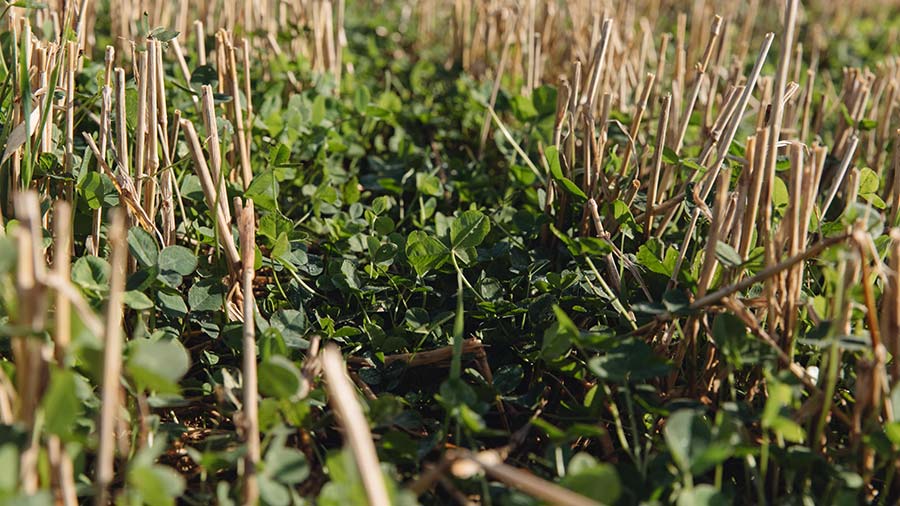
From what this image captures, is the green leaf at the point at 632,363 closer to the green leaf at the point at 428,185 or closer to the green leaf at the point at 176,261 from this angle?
the green leaf at the point at 176,261

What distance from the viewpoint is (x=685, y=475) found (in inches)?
39.5

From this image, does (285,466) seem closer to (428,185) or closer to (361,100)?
(428,185)

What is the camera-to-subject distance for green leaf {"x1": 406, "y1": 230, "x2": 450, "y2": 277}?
1471 millimetres

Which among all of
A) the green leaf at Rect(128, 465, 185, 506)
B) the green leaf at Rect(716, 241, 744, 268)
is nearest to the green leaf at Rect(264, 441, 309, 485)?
the green leaf at Rect(128, 465, 185, 506)

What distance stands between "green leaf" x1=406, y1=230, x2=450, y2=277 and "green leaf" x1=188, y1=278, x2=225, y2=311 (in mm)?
316

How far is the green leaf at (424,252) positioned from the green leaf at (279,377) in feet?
1.39

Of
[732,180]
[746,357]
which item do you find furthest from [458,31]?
[746,357]

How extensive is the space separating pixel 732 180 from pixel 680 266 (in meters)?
0.35

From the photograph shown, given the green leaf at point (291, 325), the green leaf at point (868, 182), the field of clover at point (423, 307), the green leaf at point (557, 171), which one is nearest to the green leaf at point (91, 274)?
the field of clover at point (423, 307)

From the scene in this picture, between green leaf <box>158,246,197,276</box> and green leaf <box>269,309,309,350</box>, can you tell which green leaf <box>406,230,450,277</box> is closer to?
green leaf <box>269,309,309,350</box>

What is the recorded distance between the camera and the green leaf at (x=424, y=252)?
4.83ft

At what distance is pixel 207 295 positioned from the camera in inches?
54.4

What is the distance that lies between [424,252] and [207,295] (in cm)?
36

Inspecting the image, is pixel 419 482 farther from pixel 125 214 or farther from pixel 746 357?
pixel 125 214
